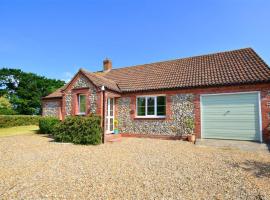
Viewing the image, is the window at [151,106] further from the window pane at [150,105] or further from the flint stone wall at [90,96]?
the flint stone wall at [90,96]

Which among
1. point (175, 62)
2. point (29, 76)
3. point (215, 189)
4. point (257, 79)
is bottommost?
point (215, 189)

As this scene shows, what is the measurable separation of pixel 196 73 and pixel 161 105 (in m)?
3.65

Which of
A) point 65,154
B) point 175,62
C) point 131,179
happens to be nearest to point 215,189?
point 131,179

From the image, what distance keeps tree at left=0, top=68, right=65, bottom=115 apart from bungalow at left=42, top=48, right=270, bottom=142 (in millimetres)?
34533

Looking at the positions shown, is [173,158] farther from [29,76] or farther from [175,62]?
[29,76]

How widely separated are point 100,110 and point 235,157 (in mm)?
8358

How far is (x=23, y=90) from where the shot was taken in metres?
44.5

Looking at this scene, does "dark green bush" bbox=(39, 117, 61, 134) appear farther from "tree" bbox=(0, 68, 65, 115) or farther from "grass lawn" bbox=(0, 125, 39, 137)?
"tree" bbox=(0, 68, 65, 115)

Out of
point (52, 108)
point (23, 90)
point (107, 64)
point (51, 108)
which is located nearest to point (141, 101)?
point (107, 64)

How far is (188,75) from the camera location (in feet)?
46.5

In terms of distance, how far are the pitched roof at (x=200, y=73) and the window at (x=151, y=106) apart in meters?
0.87

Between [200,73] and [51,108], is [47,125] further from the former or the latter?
[200,73]

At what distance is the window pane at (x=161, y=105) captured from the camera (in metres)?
13.7

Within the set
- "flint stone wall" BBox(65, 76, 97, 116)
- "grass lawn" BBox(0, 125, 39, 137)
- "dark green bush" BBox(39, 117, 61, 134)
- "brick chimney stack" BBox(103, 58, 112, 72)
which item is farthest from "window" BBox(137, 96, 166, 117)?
"grass lawn" BBox(0, 125, 39, 137)
